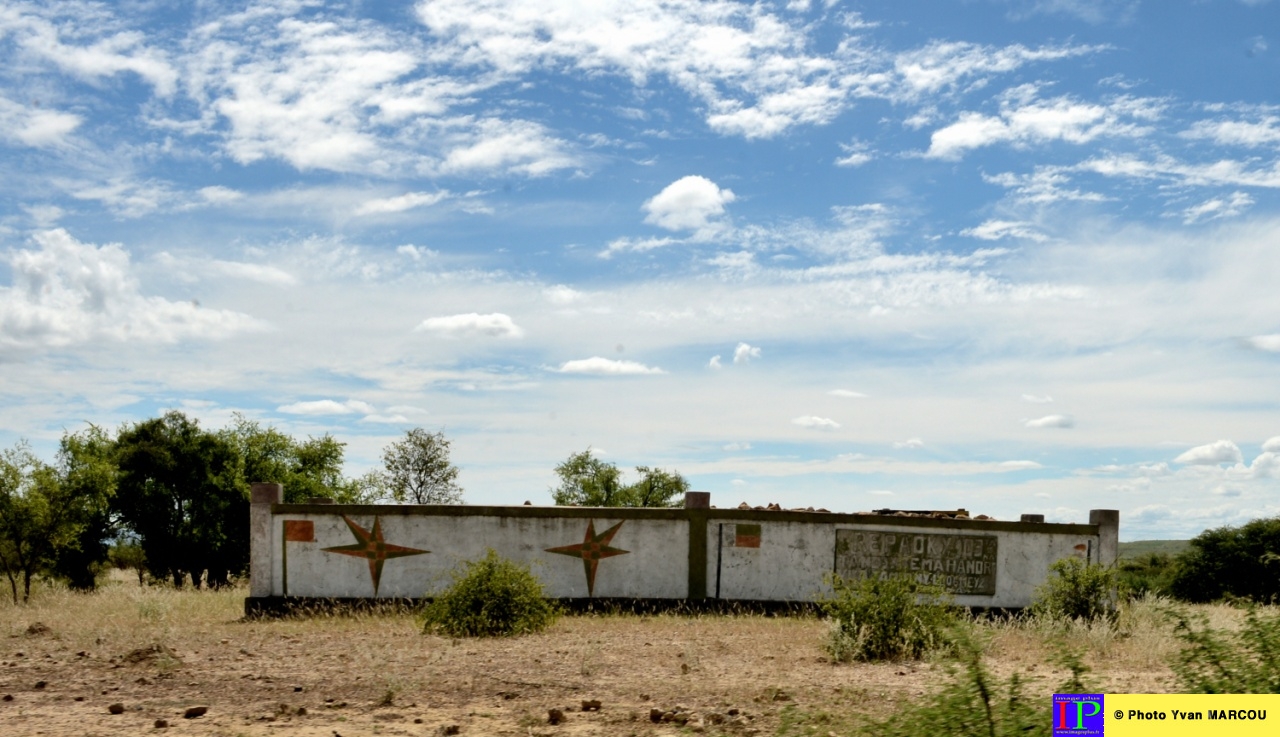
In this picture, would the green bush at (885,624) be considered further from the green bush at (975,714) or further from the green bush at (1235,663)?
the green bush at (975,714)

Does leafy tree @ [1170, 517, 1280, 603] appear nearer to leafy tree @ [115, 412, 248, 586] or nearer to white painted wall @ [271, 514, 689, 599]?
white painted wall @ [271, 514, 689, 599]

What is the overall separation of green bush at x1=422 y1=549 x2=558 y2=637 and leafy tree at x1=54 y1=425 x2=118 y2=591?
14351mm

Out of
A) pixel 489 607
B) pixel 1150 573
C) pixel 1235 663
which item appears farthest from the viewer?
pixel 1150 573

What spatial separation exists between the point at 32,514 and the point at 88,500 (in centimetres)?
127

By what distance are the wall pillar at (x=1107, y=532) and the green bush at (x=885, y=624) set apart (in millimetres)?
8719

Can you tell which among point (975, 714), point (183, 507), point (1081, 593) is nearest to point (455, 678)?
point (975, 714)

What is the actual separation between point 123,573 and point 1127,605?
41824 mm

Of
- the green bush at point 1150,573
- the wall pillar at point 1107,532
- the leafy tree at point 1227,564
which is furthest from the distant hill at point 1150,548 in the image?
the wall pillar at point 1107,532

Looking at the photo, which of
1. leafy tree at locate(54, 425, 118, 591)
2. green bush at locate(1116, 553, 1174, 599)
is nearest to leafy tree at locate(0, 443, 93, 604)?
leafy tree at locate(54, 425, 118, 591)

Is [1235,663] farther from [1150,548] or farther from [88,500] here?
[1150,548]

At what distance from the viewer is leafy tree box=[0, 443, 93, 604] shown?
82.2 feet

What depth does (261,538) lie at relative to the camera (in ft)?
63.3

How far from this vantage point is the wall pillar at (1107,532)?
20.7 m

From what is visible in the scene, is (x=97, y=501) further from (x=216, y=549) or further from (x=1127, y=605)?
(x=1127, y=605)
